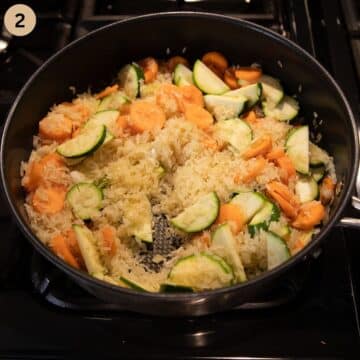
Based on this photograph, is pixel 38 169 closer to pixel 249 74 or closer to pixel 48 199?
pixel 48 199

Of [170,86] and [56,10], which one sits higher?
[56,10]

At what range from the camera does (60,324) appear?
110 cm

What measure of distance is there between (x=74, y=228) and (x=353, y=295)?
60 cm

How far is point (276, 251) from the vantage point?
1114mm

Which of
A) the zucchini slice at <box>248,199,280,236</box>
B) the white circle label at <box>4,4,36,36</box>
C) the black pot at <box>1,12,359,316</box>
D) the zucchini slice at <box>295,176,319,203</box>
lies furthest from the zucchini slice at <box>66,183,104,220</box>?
the white circle label at <box>4,4,36,36</box>

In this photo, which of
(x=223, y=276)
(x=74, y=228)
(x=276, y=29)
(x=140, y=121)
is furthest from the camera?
(x=276, y=29)

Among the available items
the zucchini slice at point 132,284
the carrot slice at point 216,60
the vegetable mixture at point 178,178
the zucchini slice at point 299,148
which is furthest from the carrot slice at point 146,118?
the zucchini slice at point 132,284

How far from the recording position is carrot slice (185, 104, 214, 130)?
1380 mm

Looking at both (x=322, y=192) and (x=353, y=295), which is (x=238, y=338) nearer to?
(x=353, y=295)

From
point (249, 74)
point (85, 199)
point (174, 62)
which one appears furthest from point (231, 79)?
point (85, 199)

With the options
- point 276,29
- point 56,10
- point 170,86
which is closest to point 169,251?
point 170,86

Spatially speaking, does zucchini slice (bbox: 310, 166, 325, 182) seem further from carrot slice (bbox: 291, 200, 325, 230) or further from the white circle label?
the white circle label

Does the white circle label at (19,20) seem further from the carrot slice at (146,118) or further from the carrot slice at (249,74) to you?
the carrot slice at (249,74)

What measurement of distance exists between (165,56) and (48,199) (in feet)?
1.77
